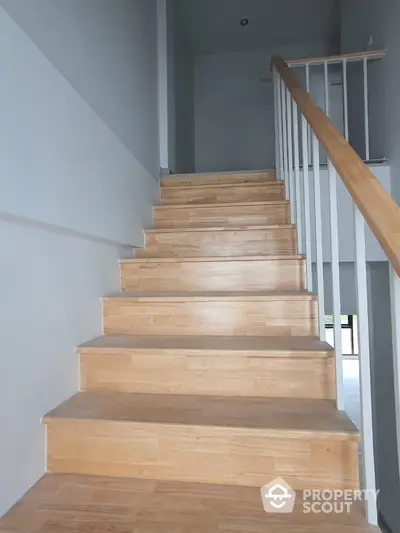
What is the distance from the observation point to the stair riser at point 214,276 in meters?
1.88

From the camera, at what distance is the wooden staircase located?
1.00 metres

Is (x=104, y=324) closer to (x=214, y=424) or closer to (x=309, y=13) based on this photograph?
(x=214, y=424)

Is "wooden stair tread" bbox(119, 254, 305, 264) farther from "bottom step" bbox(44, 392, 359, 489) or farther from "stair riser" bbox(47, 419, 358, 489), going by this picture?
"stair riser" bbox(47, 419, 358, 489)

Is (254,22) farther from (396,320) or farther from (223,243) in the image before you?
(396,320)

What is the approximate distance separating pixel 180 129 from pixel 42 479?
3614mm

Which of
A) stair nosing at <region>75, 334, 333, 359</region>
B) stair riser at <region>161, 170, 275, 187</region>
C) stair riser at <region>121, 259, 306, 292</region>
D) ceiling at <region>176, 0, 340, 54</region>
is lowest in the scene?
stair nosing at <region>75, 334, 333, 359</region>

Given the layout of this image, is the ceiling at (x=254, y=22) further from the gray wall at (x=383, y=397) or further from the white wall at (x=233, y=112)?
the gray wall at (x=383, y=397)

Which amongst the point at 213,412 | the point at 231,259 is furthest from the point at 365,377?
the point at 231,259

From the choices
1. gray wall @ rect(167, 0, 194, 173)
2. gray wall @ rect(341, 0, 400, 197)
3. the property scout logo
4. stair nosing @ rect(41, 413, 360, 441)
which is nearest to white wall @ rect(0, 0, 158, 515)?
stair nosing @ rect(41, 413, 360, 441)

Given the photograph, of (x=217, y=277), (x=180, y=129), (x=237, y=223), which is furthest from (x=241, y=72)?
(x=217, y=277)

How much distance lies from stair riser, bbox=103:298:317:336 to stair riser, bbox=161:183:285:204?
120 centimetres

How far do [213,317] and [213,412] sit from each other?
503 mm

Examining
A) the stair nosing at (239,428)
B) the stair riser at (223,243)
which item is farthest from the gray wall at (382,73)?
the stair nosing at (239,428)

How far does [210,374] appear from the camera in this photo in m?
1.37
